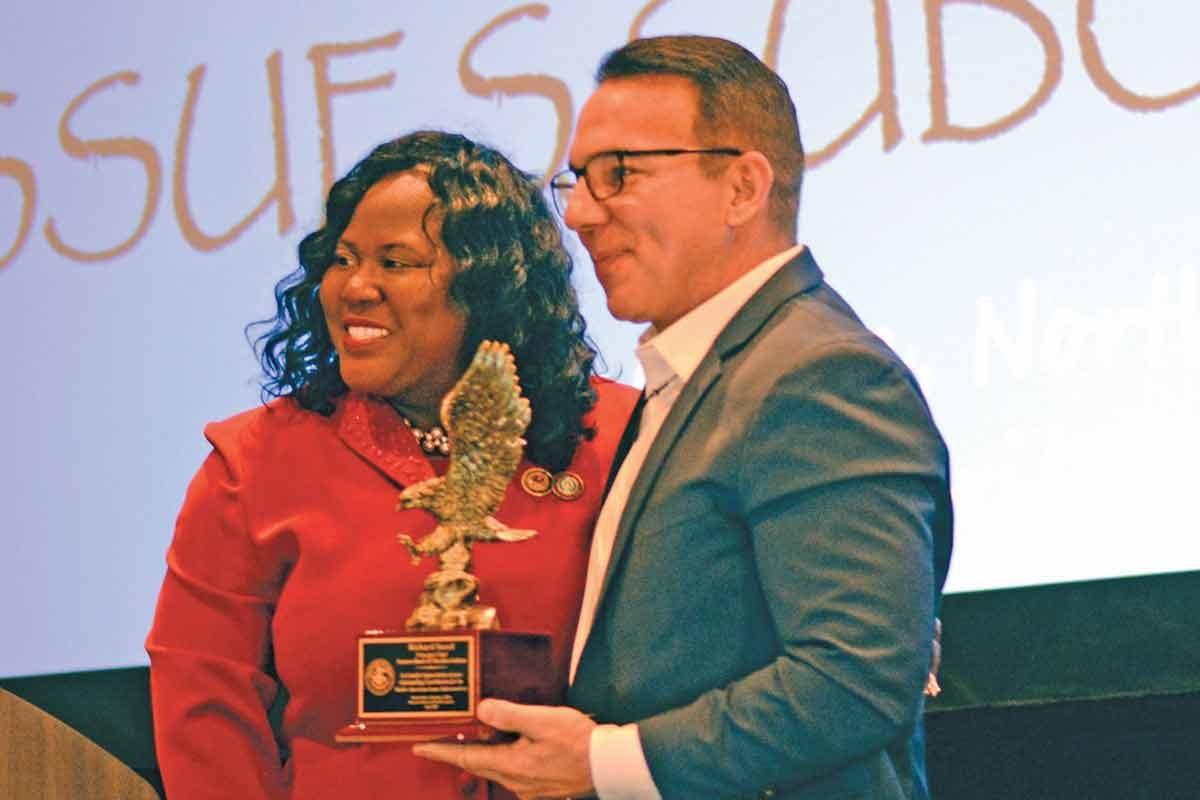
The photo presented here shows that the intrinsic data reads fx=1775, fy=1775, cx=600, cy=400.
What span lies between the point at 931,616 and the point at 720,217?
1.73 feet

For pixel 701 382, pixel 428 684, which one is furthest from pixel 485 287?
pixel 428 684

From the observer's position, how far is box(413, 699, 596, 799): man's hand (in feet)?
6.08

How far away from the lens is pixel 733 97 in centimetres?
206

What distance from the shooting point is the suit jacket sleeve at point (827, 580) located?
5.74ft

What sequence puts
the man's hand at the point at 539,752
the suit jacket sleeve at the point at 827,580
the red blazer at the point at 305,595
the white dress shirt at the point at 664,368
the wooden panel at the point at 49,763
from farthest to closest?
the wooden panel at the point at 49,763 < the red blazer at the point at 305,595 < the white dress shirt at the point at 664,368 < the man's hand at the point at 539,752 < the suit jacket sleeve at the point at 827,580

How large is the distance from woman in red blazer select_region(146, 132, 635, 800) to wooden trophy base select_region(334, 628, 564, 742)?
227mm

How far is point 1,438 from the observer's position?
3.63 m

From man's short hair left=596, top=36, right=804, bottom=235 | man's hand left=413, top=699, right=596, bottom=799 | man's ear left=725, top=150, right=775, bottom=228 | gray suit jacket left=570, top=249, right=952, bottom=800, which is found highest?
man's short hair left=596, top=36, right=804, bottom=235

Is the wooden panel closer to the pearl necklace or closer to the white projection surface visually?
the pearl necklace

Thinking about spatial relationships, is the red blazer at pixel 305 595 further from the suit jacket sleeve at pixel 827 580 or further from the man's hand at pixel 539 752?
the suit jacket sleeve at pixel 827 580

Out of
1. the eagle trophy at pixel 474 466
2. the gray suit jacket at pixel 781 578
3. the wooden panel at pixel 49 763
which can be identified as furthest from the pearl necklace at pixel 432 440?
the wooden panel at pixel 49 763

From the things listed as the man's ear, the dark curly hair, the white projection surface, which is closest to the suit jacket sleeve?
the man's ear

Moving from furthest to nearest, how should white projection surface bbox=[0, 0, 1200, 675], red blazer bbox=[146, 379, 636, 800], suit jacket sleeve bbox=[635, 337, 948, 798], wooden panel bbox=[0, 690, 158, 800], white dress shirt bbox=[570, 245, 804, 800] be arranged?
white projection surface bbox=[0, 0, 1200, 675], wooden panel bbox=[0, 690, 158, 800], red blazer bbox=[146, 379, 636, 800], white dress shirt bbox=[570, 245, 804, 800], suit jacket sleeve bbox=[635, 337, 948, 798]

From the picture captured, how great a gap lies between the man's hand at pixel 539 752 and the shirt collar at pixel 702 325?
0.41m
